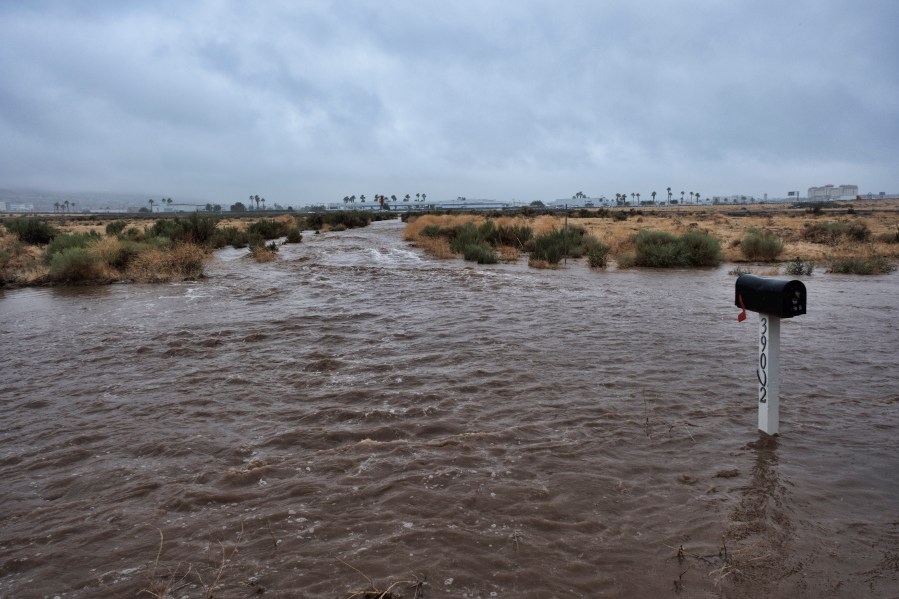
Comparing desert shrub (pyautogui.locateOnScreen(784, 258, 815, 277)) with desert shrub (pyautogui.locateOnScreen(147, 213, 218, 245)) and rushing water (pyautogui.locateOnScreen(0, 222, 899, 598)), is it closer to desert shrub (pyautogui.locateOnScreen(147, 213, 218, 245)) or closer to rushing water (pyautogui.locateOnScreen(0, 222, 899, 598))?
rushing water (pyautogui.locateOnScreen(0, 222, 899, 598))

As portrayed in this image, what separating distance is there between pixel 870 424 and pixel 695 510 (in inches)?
96.3

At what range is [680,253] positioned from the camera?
778 inches

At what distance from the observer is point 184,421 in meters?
5.13

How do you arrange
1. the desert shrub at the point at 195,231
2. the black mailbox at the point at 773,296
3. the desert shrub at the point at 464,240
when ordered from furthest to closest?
1. the desert shrub at the point at 464,240
2. the desert shrub at the point at 195,231
3. the black mailbox at the point at 773,296

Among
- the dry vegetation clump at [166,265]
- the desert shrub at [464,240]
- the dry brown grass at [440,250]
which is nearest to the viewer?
the dry vegetation clump at [166,265]

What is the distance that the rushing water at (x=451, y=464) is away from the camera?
9.53ft

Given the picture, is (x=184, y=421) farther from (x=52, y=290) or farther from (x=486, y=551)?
(x=52, y=290)

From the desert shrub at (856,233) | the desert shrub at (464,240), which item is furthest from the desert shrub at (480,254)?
the desert shrub at (856,233)

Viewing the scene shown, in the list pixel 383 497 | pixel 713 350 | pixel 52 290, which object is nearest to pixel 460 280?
pixel 713 350

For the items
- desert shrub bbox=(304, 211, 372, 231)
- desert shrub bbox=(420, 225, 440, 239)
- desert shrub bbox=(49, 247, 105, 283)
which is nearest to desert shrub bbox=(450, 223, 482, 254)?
desert shrub bbox=(420, 225, 440, 239)

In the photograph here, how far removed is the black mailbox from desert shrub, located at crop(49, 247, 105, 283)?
1775 cm

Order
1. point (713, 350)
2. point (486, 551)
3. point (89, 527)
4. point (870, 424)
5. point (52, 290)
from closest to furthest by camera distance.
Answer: point (486, 551), point (89, 527), point (870, 424), point (713, 350), point (52, 290)

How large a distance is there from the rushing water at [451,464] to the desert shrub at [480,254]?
40.6ft

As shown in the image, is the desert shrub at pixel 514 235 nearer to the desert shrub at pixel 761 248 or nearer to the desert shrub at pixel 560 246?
the desert shrub at pixel 560 246
